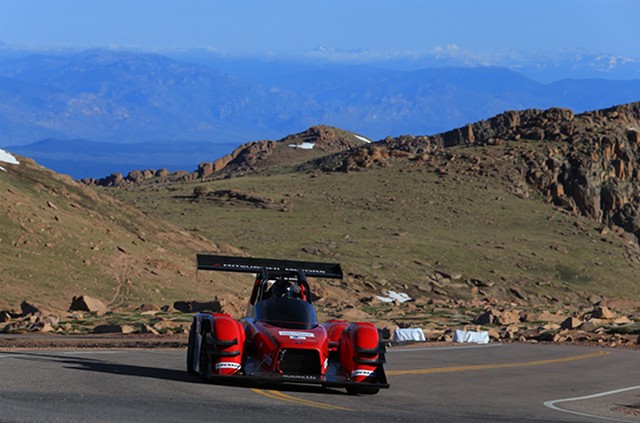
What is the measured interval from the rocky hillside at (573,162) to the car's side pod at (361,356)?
253ft

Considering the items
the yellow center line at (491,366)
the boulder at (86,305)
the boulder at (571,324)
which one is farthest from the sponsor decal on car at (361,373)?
the boulder at (86,305)

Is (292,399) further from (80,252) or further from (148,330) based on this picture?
(80,252)

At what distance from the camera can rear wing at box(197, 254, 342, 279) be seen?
1995cm

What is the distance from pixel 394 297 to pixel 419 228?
74.0ft

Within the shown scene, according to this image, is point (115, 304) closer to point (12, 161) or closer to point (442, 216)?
point (12, 161)

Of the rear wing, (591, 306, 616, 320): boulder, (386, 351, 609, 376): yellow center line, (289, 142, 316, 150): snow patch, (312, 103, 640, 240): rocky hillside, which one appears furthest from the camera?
(289, 142, 316, 150): snow patch

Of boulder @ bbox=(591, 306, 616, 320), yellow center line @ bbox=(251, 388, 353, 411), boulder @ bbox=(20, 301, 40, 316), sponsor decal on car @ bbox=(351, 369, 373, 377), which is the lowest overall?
yellow center line @ bbox=(251, 388, 353, 411)

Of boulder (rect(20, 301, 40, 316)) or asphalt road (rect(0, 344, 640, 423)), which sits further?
boulder (rect(20, 301, 40, 316))

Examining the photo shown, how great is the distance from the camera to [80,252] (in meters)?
45.5

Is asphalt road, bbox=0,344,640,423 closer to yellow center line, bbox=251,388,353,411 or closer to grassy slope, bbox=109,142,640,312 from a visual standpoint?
yellow center line, bbox=251,388,353,411

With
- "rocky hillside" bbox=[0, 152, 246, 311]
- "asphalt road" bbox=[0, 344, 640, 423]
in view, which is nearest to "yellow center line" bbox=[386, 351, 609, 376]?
"asphalt road" bbox=[0, 344, 640, 423]

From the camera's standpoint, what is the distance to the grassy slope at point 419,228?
6788 centimetres

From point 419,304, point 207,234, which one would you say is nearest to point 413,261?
point 207,234

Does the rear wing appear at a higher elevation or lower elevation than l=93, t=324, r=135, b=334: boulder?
higher
